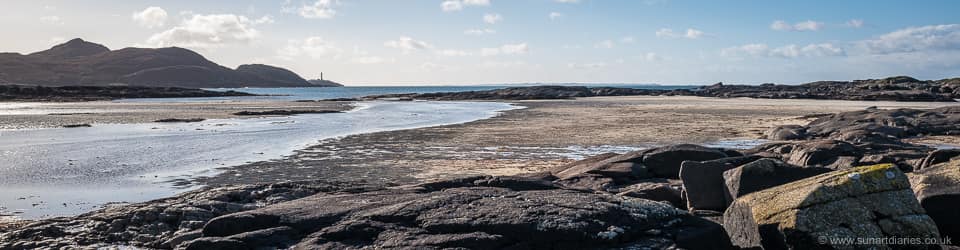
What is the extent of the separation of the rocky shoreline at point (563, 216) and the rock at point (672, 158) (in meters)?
2.75

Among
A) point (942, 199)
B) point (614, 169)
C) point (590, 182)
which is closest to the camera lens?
point (942, 199)

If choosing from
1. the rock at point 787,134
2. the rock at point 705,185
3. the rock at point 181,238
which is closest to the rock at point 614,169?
the rock at point 705,185

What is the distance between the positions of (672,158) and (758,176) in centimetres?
456

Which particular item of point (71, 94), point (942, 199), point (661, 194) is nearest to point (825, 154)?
point (661, 194)

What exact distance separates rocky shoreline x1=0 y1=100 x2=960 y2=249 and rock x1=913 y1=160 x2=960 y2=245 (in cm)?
1

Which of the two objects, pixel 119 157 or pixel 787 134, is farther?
pixel 787 134

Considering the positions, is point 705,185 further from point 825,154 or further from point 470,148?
point 470,148

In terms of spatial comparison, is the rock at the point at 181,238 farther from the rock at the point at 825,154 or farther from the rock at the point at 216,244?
the rock at the point at 825,154

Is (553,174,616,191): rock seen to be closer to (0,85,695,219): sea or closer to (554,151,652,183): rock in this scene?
(554,151,652,183): rock

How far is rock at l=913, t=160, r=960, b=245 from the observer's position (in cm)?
738

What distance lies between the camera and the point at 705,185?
9000 mm

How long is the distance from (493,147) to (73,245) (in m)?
15.3

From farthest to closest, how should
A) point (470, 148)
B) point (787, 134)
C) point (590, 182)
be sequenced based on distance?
point (787, 134) → point (470, 148) → point (590, 182)

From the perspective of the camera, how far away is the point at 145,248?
7949 mm
